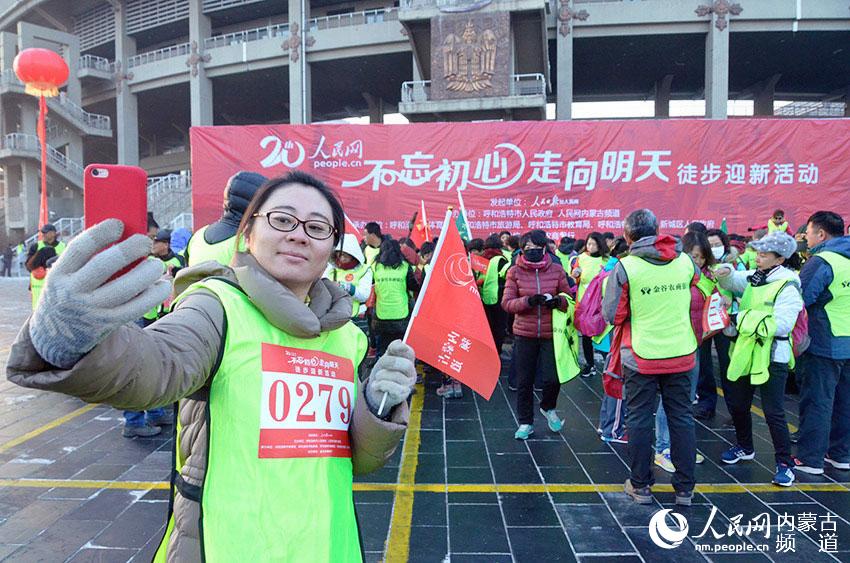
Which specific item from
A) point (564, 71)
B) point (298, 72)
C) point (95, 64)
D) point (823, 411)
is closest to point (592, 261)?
point (823, 411)

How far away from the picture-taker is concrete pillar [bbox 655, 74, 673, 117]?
1100 inches

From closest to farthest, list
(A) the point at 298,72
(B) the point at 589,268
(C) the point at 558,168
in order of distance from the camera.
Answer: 1. (B) the point at 589,268
2. (C) the point at 558,168
3. (A) the point at 298,72

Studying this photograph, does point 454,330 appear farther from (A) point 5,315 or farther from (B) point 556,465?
(A) point 5,315

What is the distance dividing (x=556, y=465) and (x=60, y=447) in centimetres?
401

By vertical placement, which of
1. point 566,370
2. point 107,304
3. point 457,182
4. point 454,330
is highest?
point 457,182

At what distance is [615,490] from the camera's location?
3.78m

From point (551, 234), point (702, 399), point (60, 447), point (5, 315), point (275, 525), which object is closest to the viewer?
point (275, 525)

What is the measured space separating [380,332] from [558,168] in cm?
512

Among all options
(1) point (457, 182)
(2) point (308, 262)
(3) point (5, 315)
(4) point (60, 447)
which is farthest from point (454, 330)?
(3) point (5, 315)

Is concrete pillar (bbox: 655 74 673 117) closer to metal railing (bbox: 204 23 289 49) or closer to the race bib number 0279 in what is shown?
metal railing (bbox: 204 23 289 49)

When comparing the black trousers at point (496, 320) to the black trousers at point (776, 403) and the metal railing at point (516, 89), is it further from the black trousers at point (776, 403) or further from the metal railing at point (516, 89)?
the metal railing at point (516, 89)

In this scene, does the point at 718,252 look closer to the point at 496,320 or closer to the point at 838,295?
the point at 838,295

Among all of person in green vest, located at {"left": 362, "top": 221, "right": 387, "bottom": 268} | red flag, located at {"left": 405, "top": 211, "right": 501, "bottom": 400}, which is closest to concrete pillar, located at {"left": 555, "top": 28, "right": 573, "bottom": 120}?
person in green vest, located at {"left": 362, "top": 221, "right": 387, "bottom": 268}

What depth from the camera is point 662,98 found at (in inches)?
1108
